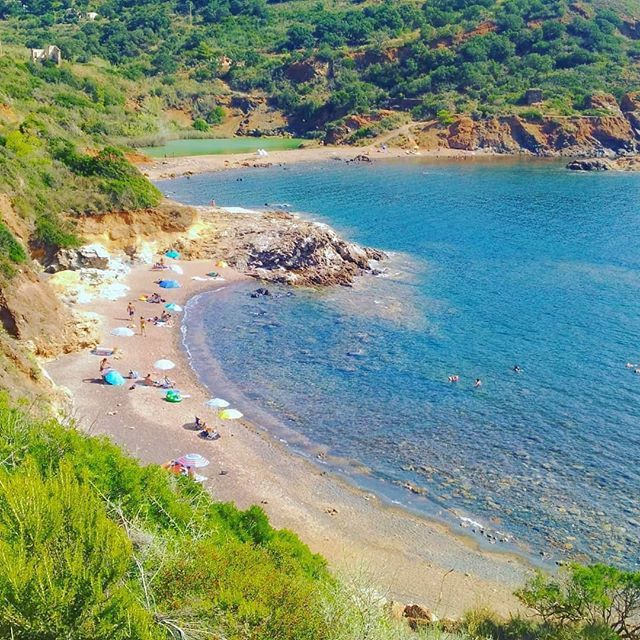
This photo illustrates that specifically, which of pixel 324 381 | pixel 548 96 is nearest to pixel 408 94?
pixel 548 96

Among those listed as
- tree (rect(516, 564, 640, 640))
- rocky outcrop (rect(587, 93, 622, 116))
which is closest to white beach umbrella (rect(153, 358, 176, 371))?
tree (rect(516, 564, 640, 640))

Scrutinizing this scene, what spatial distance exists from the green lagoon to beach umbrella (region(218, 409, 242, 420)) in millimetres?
79007

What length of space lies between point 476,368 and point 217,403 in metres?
13.4

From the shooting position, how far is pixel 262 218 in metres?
62.6

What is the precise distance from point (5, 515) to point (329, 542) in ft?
46.9

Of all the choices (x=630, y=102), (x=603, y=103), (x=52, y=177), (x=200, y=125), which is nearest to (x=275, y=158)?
(x=200, y=125)

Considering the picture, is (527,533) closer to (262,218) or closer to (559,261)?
(559,261)

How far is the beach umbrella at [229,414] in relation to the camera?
99.3 ft

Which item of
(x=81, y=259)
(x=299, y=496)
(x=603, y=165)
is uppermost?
(x=603, y=165)

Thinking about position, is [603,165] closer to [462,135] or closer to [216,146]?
[462,135]

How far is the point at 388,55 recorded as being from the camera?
131125 millimetres

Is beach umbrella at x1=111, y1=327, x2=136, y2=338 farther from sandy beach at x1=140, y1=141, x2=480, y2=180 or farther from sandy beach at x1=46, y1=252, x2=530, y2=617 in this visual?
sandy beach at x1=140, y1=141, x2=480, y2=180

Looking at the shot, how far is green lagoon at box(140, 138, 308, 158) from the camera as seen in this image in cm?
10631

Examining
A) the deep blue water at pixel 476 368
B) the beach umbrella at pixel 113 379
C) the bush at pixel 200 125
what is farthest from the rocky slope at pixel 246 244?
the bush at pixel 200 125
